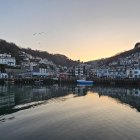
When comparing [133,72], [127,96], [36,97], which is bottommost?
[127,96]

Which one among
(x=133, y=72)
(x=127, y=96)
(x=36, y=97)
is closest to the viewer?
(x=36, y=97)

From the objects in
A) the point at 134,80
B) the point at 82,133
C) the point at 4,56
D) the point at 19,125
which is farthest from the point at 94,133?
the point at 4,56

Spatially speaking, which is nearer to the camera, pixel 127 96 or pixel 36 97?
pixel 36 97

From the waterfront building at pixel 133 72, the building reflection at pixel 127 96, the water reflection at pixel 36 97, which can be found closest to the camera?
the water reflection at pixel 36 97

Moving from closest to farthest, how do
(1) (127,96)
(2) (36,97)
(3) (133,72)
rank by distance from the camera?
(2) (36,97) → (1) (127,96) → (3) (133,72)

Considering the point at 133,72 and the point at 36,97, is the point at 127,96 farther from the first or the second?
the point at 133,72

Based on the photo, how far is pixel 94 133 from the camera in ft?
67.3

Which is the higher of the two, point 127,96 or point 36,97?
point 36,97

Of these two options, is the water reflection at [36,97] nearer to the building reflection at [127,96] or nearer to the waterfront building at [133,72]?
the building reflection at [127,96]

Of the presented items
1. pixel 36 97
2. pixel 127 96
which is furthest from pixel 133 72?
pixel 36 97

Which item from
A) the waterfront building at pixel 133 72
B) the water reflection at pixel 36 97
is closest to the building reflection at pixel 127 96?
the water reflection at pixel 36 97

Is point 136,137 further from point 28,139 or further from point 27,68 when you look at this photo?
point 27,68

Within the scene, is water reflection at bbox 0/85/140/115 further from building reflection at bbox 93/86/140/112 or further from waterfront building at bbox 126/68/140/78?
waterfront building at bbox 126/68/140/78

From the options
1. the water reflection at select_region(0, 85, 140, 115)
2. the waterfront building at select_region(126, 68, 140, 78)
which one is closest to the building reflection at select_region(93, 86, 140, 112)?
the water reflection at select_region(0, 85, 140, 115)
